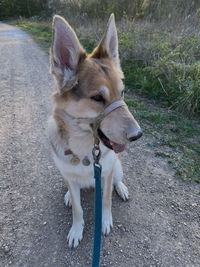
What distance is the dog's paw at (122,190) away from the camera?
2.53 m

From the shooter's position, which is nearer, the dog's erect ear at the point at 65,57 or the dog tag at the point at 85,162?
the dog's erect ear at the point at 65,57

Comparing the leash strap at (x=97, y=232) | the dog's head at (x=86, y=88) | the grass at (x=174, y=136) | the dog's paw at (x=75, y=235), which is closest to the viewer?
the leash strap at (x=97, y=232)

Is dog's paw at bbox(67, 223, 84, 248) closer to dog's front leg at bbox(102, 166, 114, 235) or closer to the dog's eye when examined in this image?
dog's front leg at bbox(102, 166, 114, 235)

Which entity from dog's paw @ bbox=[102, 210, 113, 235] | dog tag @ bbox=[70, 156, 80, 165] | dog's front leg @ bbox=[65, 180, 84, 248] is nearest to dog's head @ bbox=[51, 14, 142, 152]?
dog tag @ bbox=[70, 156, 80, 165]

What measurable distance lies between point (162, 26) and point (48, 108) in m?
4.92

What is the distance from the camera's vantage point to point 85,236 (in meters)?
2.19

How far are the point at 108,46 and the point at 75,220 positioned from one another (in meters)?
2.02

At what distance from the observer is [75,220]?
2201 millimetres

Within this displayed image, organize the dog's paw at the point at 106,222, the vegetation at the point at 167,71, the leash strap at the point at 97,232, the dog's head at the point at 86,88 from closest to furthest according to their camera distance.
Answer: the leash strap at the point at 97,232
the dog's head at the point at 86,88
the dog's paw at the point at 106,222
the vegetation at the point at 167,71

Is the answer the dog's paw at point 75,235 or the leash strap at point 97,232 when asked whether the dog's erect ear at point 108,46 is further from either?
the dog's paw at point 75,235

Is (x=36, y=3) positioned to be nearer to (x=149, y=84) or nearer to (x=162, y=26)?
(x=162, y=26)

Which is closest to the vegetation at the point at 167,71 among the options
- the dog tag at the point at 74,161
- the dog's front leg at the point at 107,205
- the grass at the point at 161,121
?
the grass at the point at 161,121

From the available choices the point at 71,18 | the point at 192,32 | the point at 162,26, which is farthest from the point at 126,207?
the point at 71,18

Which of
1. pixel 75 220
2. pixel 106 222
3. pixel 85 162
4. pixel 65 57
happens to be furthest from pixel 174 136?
pixel 65 57
